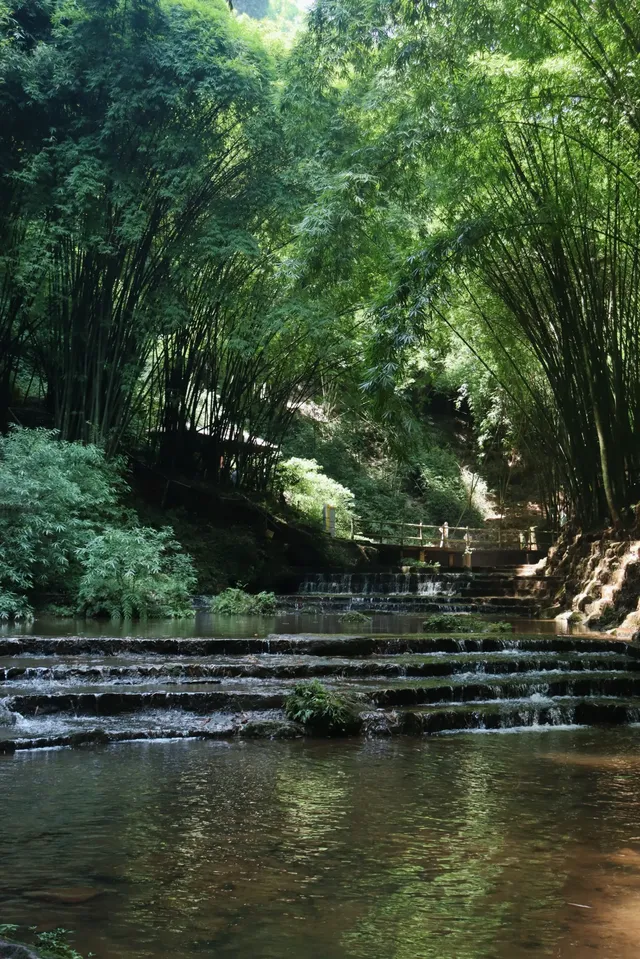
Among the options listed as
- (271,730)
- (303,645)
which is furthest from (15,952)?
(303,645)

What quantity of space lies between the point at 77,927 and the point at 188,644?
16.2 feet

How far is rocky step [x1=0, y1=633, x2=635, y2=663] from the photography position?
22.9 ft

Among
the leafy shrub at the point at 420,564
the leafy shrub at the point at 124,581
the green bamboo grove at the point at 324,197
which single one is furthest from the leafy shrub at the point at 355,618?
the leafy shrub at the point at 420,564

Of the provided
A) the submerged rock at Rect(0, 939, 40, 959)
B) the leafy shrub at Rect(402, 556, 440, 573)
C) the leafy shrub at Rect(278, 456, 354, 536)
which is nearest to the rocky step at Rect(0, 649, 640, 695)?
the submerged rock at Rect(0, 939, 40, 959)

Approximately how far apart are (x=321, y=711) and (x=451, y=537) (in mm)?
18523

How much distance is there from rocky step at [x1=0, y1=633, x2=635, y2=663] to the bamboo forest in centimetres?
3

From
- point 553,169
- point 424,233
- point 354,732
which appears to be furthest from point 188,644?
point 553,169

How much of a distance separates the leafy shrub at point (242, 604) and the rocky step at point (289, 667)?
13.7 ft

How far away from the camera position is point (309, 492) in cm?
1864

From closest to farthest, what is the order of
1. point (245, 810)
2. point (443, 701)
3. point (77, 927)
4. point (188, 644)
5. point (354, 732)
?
point (77, 927) → point (245, 810) → point (354, 732) → point (443, 701) → point (188, 644)

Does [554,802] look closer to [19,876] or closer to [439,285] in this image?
[19,876]

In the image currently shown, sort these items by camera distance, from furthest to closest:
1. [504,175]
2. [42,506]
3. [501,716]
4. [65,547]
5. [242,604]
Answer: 1. [242,604]
2. [65,547]
3. [504,175]
4. [42,506]
5. [501,716]

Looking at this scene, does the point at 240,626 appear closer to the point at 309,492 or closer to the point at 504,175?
the point at 504,175

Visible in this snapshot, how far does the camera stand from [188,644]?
7207mm
